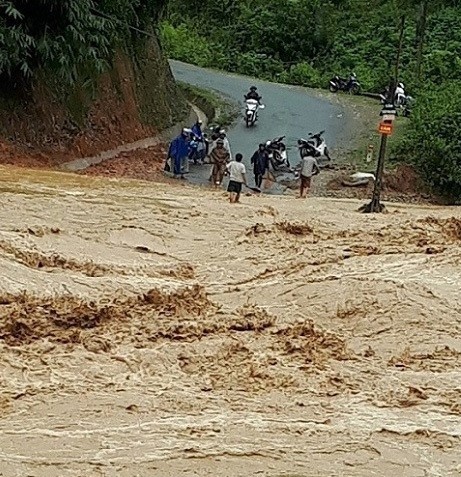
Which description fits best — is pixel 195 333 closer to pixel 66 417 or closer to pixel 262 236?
pixel 66 417

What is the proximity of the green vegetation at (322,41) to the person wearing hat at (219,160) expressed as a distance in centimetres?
1437

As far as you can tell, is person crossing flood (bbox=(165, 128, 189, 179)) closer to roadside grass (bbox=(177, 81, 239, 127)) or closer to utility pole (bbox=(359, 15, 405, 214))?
utility pole (bbox=(359, 15, 405, 214))

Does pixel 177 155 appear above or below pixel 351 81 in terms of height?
below

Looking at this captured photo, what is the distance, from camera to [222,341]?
28.6 feet

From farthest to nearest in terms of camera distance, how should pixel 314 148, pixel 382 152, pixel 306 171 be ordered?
pixel 314 148 → pixel 306 171 → pixel 382 152

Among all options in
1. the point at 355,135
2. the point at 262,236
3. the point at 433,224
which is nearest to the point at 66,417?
the point at 262,236

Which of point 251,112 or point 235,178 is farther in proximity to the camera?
point 251,112

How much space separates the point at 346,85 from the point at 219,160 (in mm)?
16354

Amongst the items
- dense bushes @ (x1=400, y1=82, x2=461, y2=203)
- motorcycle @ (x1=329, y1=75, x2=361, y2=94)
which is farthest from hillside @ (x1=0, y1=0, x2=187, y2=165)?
motorcycle @ (x1=329, y1=75, x2=361, y2=94)

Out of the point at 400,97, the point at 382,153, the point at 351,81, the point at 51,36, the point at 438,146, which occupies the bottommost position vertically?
the point at 382,153

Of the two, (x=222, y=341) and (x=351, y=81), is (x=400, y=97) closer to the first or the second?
(x=351, y=81)

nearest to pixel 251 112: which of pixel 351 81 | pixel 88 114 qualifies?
pixel 88 114

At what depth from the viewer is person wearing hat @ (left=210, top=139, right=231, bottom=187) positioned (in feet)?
65.0

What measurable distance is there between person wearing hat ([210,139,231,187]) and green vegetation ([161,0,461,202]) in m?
14.4
